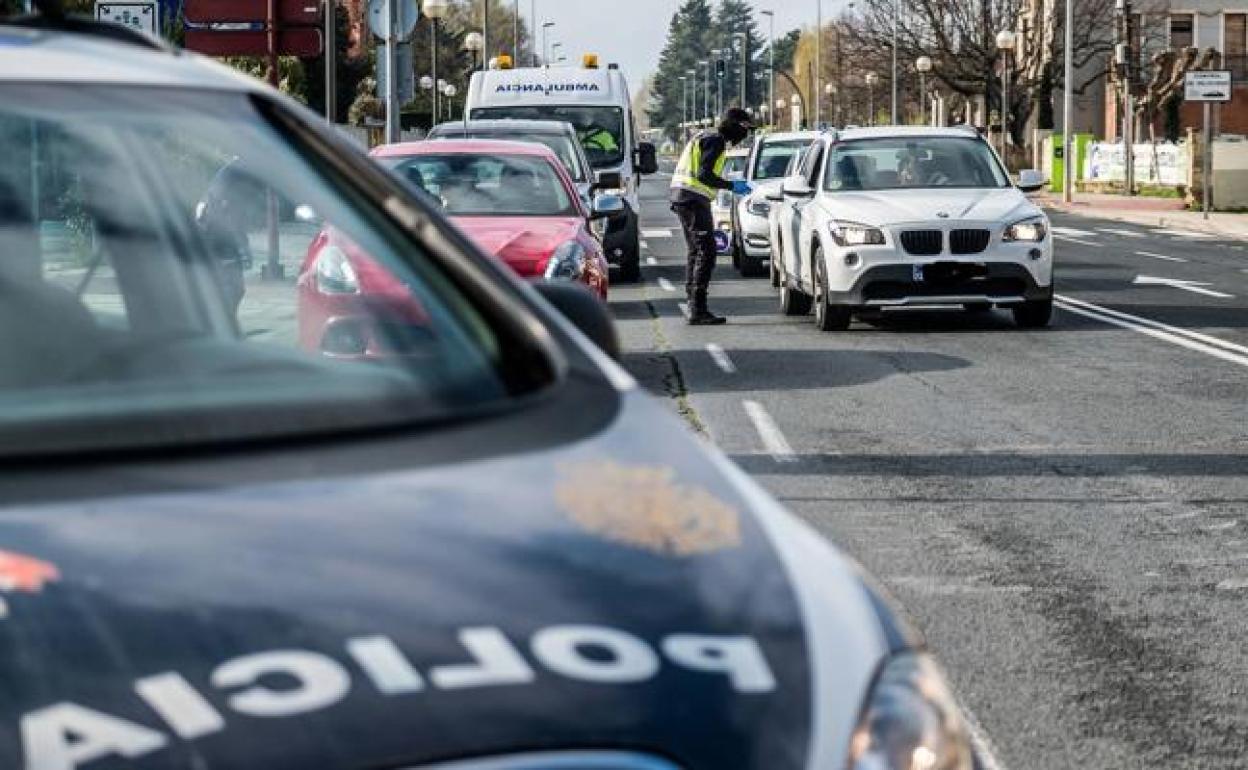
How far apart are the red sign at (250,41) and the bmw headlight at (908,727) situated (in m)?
18.1

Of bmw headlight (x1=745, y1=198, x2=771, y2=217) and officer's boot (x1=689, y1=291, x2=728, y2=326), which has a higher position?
bmw headlight (x1=745, y1=198, x2=771, y2=217)

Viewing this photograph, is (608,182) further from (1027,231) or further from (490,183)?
(490,183)

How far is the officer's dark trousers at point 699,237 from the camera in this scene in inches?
757

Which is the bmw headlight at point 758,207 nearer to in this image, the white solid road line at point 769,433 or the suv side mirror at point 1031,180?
the suv side mirror at point 1031,180

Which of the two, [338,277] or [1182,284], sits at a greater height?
[338,277]

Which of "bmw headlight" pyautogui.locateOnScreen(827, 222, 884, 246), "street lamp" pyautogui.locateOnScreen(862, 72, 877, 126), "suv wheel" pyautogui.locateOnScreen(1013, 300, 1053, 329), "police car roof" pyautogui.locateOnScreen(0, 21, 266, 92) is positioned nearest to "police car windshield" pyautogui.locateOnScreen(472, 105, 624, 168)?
"suv wheel" pyautogui.locateOnScreen(1013, 300, 1053, 329)

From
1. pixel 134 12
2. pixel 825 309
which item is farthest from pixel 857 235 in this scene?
pixel 134 12

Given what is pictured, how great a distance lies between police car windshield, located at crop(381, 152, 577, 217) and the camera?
1566 cm

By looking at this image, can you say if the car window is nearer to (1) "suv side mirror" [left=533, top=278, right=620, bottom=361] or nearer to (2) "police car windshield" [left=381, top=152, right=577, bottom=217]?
(2) "police car windshield" [left=381, top=152, right=577, bottom=217]

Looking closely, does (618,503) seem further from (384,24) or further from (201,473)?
(384,24)

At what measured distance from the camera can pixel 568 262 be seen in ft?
46.8

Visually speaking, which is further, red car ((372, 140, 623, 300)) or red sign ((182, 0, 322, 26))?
red sign ((182, 0, 322, 26))

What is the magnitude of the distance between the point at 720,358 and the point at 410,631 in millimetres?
14047

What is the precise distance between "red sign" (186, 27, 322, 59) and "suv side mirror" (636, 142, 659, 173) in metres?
7.67
